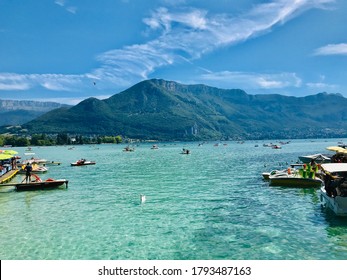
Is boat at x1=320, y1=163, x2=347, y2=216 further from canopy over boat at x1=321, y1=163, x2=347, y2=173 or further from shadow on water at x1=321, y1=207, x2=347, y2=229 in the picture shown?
shadow on water at x1=321, y1=207, x2=347, y2=229

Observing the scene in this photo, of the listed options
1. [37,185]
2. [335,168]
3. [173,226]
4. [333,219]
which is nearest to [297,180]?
[335,168]

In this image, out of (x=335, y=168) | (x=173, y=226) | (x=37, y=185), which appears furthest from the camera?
(x=37, y=185)

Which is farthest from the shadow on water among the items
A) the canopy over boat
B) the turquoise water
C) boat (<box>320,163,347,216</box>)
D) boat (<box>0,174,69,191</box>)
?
boat (<box>0,174,69,191</box>)

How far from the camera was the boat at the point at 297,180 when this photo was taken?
4025cm

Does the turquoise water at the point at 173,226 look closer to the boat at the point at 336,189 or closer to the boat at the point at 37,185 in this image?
the boat at the point at 336,189

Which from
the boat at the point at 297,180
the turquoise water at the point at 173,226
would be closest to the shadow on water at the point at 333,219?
the turquoise water at the point at 173,226

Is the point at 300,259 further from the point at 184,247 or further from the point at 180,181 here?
the point at 180,181

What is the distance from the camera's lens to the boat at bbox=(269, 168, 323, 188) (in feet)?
132

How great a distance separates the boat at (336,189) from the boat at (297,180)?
1050 centimetres

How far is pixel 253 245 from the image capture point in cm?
1933

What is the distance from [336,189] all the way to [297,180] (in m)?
15.4

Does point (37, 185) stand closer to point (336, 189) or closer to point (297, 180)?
point (297, 180)

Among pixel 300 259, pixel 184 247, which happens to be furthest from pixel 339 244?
pixel 184 247

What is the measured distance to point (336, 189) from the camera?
25.7 metres
